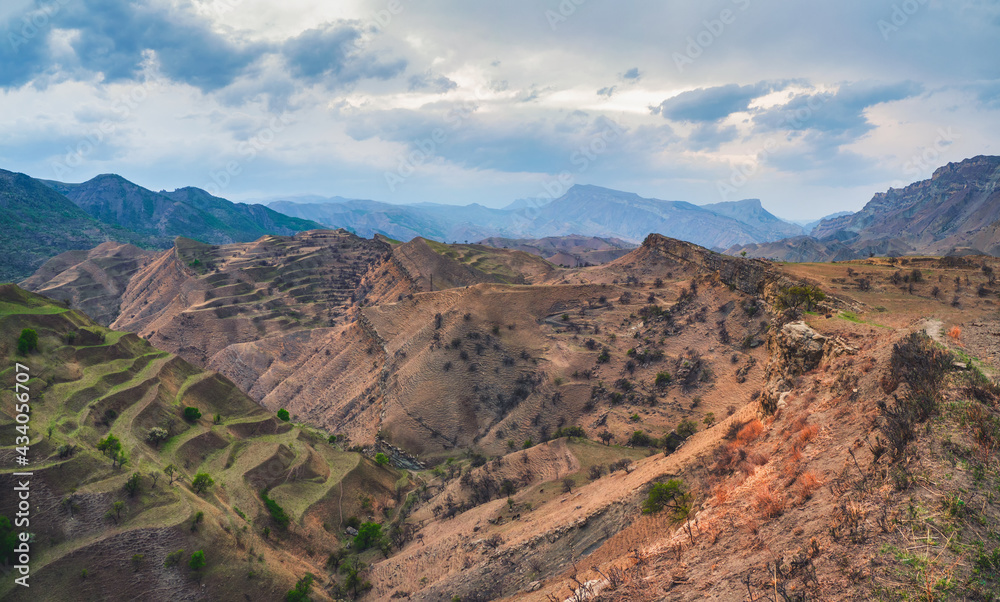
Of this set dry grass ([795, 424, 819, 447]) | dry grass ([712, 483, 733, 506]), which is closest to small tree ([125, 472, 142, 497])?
dry grass ([712, 483, 733, 506])

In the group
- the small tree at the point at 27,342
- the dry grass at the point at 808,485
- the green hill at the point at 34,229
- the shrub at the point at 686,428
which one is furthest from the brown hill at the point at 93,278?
the dry grass at the point at 808,485

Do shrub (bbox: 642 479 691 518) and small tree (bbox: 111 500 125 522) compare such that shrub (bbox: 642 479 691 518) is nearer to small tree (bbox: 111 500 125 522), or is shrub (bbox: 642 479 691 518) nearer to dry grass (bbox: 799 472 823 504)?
dry grass (bbox: 799 472 823 504)

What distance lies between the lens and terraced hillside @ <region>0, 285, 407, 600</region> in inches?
931

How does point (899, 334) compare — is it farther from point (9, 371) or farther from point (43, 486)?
point (9, 371)

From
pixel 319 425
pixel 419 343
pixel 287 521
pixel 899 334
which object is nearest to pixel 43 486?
pixel 287 521

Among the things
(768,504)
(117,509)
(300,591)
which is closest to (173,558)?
(117,509)

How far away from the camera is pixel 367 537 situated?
109ft

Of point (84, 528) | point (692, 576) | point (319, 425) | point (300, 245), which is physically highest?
point (300, 245)

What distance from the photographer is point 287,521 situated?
103 feet

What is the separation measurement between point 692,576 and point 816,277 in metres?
47.0

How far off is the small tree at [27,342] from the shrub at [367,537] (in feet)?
90.7

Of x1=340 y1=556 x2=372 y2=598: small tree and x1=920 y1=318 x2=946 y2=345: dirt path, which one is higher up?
x1=920 y1=318 x2=946 y2=345: dirt path

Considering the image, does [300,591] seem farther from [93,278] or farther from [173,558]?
[93,278]

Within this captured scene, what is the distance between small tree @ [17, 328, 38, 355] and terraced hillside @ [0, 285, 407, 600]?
51 cm
